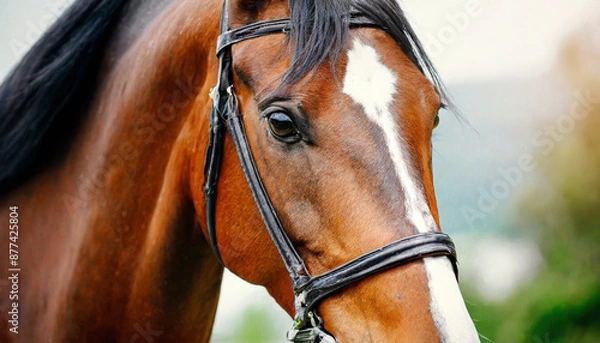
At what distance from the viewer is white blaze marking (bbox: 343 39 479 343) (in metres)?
1.26

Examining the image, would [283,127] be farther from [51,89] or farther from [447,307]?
[51,89]

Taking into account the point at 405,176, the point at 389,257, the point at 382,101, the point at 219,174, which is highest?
the point at 382,101

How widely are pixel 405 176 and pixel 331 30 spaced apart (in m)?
0.58

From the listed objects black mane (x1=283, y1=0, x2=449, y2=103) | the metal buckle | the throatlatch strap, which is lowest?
the metal buckle

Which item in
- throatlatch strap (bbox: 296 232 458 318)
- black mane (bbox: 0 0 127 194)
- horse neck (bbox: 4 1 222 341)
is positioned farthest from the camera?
black mane (bbox: 0 0 127 194)

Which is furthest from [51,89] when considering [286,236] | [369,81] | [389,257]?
[389,257]

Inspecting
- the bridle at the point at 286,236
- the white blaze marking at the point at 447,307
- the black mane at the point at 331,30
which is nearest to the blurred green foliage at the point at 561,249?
the black mane at the point at 331,30

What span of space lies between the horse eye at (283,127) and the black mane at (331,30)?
0.11 meters

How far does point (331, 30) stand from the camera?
1718 mm

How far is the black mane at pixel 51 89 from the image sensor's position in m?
2.35

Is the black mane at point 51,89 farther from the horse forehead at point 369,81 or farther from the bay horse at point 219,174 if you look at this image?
the horse forehead at point 369,81

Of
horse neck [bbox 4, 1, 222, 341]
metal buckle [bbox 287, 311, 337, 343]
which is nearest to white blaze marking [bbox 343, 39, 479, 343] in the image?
metal buckle [bbox 287, 311, 337, 343]

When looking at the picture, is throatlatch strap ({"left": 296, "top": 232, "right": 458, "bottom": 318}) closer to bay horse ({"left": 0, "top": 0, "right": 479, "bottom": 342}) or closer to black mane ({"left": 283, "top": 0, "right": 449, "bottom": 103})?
bay horse ({"left": 0, "top": 0, "right": 479, "bottom": 342})

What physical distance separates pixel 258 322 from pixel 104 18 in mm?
5055
